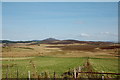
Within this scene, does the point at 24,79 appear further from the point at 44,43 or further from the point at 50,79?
the point at 44,43

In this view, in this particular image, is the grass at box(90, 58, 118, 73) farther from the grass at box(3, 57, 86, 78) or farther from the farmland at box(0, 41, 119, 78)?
the grass at box(3, 57, 86, 78)

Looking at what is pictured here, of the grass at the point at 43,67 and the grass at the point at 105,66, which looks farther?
the grass at the point at 105,66

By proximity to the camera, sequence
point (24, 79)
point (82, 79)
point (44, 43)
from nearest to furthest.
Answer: point (82, 79), point (24, 79), point (44, 43)

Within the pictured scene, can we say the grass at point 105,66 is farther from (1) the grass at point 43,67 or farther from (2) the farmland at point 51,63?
(1) the grass at point 43,67

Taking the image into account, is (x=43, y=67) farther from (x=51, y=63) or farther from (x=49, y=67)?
(x=51, y=63)

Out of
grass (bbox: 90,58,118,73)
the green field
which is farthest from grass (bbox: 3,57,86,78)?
grass (bbox: 90,58,118,73)

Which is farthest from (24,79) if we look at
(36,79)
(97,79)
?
(97,79)

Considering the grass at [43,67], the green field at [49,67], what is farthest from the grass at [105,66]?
the grass at [43,67]

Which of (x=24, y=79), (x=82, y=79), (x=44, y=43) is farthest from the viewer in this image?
(x=44, y=43)

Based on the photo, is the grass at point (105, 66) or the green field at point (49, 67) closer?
the green field at point (49, 67)

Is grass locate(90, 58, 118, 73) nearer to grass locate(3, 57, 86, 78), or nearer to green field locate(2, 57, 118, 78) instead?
green field locate(2, 57, 118, 78)

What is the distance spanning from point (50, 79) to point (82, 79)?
161 centimetres

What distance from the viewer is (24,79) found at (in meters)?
9.60

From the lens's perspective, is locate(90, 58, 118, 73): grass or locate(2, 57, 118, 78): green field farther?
locate(90, 58, 118, 73): grass
